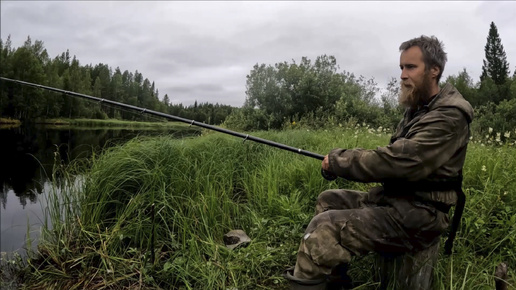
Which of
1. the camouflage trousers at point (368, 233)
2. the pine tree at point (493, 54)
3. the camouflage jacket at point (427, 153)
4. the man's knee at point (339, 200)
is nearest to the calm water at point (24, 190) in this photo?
the man's knee at point (339, 200)

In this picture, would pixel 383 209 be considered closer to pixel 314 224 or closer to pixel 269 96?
pixel 314 224

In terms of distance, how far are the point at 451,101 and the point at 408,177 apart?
1.73ft

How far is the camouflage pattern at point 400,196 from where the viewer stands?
199 cm

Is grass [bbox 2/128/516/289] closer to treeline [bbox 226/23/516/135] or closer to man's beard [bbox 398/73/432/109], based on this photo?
man's beard [bbox 398/73/432/109]

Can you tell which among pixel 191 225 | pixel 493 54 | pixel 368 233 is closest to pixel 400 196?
pixel 368 233

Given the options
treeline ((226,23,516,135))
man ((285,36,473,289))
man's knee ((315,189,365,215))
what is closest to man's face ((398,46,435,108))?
man ((285,36,473,289))

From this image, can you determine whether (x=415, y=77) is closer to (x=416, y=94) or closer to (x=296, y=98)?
(x=416, y=94)

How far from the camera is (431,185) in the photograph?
2076 mm

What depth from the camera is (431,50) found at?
7.20 feet

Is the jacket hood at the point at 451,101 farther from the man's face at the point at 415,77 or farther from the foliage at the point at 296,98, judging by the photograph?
the foliage at the point at 296,98

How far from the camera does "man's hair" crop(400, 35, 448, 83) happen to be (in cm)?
219

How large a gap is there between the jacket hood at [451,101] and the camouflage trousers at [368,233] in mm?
587

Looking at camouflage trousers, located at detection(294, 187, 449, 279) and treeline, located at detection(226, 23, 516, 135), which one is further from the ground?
treeline, located at detection(226, 23, 516, 135)

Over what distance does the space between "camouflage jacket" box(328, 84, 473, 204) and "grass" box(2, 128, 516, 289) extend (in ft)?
3.11
